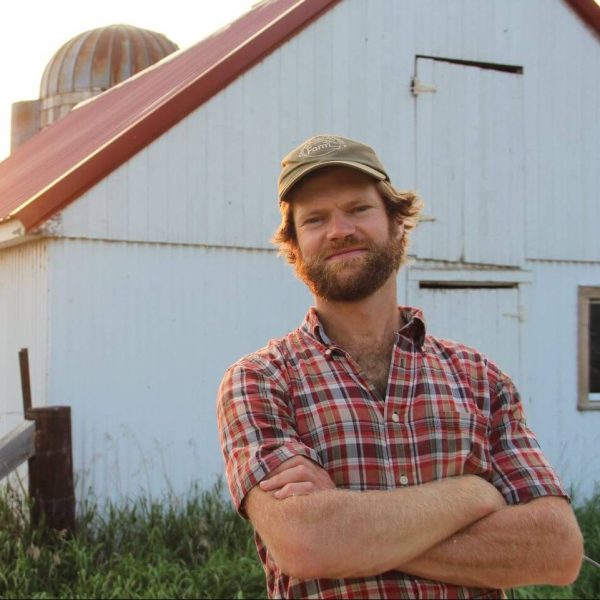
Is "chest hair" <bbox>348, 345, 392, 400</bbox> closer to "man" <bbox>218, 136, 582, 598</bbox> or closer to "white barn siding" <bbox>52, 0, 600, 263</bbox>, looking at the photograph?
"man" <bbox>218, 136, 582, 598</bbox>

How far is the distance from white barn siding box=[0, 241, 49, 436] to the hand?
5040mm

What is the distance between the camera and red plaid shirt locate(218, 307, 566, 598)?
2367mm

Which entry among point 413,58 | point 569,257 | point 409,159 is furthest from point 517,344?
point 413,58

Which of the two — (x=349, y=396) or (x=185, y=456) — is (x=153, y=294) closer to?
(x=185, y=456)

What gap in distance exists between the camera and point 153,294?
24.6ft

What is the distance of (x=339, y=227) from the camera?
8.42 ft

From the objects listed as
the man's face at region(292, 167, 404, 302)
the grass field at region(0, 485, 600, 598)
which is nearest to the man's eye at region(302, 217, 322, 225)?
the man's face at region(292, 167, 404, 302)

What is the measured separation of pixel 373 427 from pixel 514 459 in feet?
1.44

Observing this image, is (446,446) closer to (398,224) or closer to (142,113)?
(398,224)

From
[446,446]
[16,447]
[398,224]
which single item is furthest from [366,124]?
[446,446]

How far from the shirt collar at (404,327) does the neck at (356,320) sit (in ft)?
0.09

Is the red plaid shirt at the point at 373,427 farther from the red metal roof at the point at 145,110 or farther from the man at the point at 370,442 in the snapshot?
the red metal roof at the point at 145,110

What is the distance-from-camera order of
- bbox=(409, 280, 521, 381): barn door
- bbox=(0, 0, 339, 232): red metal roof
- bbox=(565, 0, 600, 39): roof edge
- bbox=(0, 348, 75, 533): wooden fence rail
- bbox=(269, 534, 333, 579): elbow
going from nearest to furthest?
bbox=(269, 534, 333, 579): elbow → bbox=(0, 348, 75, 533): wooden fence rail → bbox=(0, 0, 339, 232): red metal roof → bbox=(409, 280, 521, 381): barn door → bbox=(565, 0, 600, 39): roof edge

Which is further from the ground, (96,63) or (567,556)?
(96,63)
